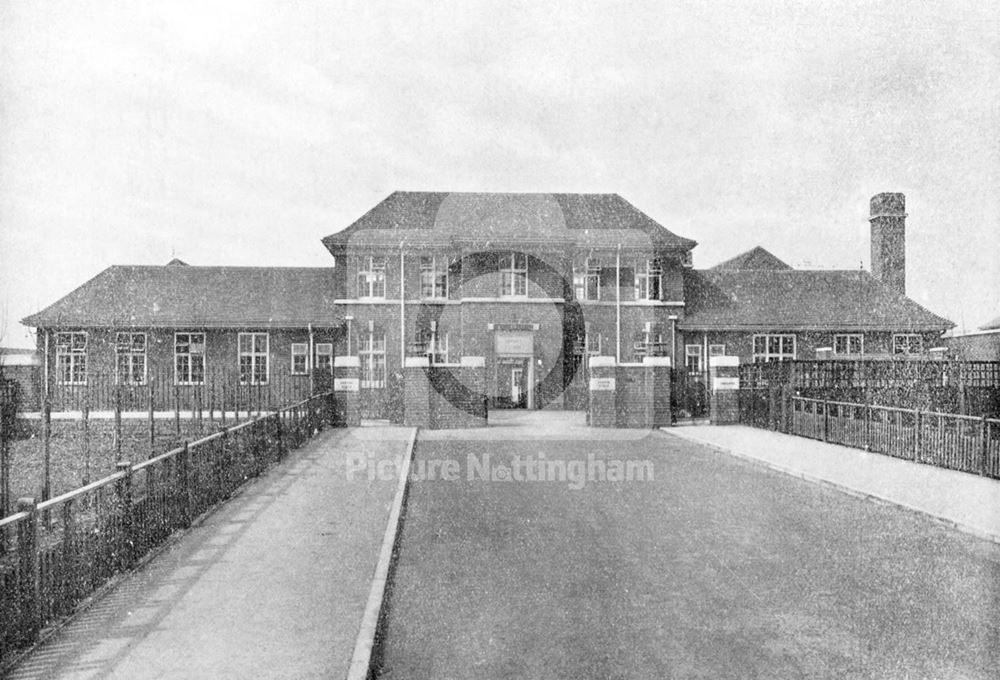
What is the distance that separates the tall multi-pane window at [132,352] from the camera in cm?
3256

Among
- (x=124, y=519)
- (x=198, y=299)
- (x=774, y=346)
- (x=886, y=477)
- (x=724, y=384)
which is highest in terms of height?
(x=198, y=299)

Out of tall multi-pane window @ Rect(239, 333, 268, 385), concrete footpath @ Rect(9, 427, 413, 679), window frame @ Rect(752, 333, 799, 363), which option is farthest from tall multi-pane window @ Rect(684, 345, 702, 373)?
concrete footpath @ Rect(9, 427, 413, 679)

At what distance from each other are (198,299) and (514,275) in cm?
1443

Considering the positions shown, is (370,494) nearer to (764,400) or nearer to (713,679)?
(713,679)

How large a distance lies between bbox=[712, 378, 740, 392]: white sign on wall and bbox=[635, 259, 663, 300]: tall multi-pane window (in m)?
9.48

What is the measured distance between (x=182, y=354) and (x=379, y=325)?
8.69 metres

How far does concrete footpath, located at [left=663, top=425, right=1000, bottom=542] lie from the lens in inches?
388

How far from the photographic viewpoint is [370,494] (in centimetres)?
1183

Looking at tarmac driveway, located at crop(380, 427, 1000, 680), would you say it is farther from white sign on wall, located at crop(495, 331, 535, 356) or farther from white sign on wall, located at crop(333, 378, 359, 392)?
white sign on wall, located at crop(495, 331, 535, 356)

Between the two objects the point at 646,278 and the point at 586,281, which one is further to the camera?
the point at 646,278

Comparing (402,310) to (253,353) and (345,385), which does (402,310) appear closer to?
(253,353)

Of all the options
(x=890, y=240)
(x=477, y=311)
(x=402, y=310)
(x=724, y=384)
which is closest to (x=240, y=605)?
(x=724, y=384)

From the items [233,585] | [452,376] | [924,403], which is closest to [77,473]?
[233,585]

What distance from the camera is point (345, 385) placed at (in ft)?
80.9
